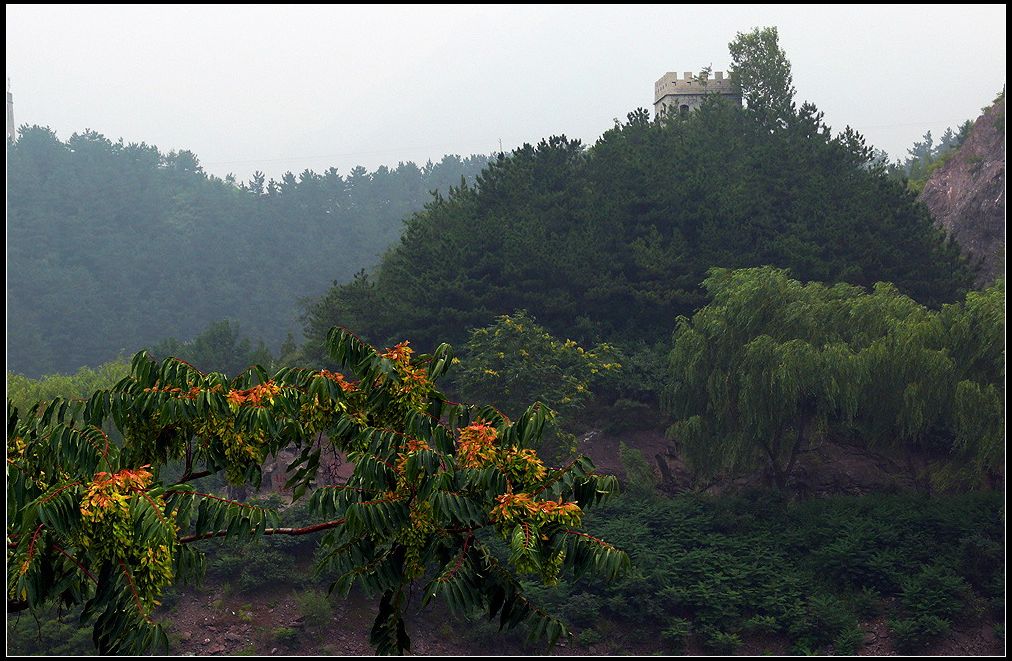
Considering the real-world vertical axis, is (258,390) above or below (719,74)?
below

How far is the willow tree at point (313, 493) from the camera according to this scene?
787cm

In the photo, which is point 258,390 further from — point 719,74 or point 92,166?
point 92,166

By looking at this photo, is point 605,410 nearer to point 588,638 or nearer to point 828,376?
point 828,376

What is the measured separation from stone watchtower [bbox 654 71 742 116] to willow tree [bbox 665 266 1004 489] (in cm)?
3546

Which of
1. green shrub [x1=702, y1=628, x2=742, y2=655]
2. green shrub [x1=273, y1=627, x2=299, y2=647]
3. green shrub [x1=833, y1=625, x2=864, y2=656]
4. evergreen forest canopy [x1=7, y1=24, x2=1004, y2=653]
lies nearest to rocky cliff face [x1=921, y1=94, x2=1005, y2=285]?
evergreen forest canopy [x1=7, y1=24, x2=1004, y2=653]

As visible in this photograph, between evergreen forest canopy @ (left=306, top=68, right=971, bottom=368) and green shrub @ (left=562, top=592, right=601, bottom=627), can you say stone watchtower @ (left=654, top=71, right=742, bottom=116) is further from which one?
green shrub @ (left=562, top=592, right=601, bottom=627)

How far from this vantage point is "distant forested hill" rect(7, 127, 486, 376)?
9462 cm

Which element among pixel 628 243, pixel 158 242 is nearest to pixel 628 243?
pixel 628 243

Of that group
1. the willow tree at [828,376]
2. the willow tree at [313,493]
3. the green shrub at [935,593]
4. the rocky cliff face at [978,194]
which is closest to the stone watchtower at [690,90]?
the rocky cliff face at [978,194]

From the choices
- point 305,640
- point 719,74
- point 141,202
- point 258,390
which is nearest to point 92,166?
point 141,202

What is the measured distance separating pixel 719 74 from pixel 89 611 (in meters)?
65.2

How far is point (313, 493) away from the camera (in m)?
8.74

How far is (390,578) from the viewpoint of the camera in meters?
8.94

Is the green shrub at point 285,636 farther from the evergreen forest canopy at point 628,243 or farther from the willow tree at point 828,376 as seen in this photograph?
the evergreen forest canopy at point 628,243
